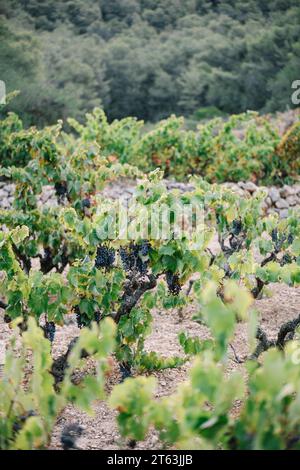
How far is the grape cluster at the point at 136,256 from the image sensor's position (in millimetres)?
3233

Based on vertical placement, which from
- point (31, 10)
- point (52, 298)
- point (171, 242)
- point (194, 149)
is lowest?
point (52, 298)

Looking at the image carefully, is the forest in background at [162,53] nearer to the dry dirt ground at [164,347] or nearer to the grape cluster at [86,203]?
the grape cluster at [86,203]

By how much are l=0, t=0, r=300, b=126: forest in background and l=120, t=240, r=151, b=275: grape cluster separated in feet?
51.3

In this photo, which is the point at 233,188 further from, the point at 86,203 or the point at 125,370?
the point at 125,370

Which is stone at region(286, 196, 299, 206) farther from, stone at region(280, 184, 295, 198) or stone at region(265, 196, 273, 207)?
stone at region(265, 196, 273, 207)

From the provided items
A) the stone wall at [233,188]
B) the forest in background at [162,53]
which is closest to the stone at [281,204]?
the stone wall at [233,188]

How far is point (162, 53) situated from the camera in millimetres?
24766

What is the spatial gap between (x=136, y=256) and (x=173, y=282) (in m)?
0.35

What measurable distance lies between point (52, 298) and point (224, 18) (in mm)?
26977

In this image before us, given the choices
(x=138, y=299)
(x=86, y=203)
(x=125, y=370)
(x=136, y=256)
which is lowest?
(x=125, y=370)

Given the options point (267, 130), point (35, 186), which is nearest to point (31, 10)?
point (267, 130)

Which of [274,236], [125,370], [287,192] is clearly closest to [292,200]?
[287,192]
